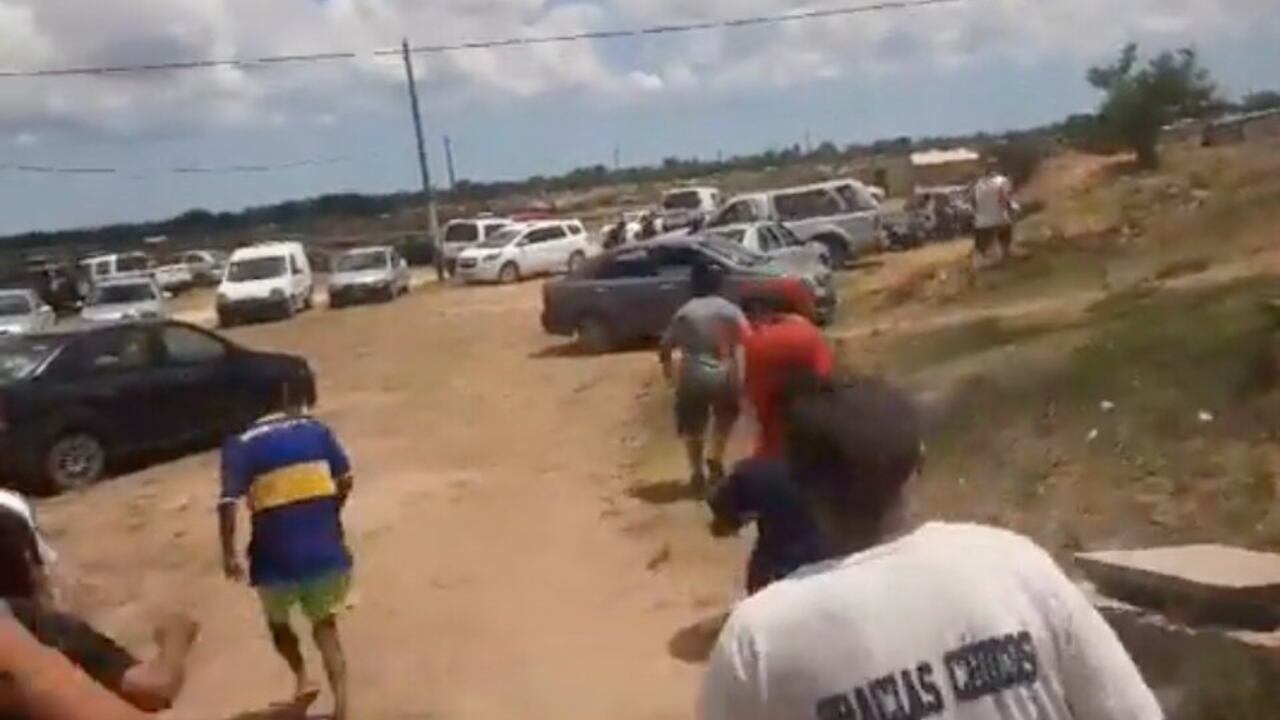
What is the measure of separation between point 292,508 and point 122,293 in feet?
106

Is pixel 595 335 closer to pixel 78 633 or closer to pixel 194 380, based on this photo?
pixel 194 380

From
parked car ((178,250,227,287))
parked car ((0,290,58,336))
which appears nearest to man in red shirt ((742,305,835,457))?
parked car ((0,290,58,336))

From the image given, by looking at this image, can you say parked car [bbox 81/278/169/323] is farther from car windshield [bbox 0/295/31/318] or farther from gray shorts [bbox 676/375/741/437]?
gray shorts [bbox 676/375/741/437]

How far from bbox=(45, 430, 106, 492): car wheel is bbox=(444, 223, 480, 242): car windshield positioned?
108ft

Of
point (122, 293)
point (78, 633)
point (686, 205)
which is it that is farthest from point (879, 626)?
point (686, 205)

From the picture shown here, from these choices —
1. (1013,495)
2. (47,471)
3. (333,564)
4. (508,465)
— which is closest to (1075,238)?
(508,465)

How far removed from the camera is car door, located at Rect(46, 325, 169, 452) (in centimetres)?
1869

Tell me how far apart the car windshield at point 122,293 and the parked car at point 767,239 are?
1310cm

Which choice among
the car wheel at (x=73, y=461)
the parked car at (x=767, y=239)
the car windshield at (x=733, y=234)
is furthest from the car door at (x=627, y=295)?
the car wheel at (x=73, y=461)

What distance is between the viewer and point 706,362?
12.2m

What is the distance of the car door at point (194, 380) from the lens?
63.7 feet

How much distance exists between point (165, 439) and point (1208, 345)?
10.8 m

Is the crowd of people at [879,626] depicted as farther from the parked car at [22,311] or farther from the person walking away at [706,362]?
the parked car at [22,311]

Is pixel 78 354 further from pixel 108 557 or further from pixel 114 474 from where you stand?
pixel 108 557
